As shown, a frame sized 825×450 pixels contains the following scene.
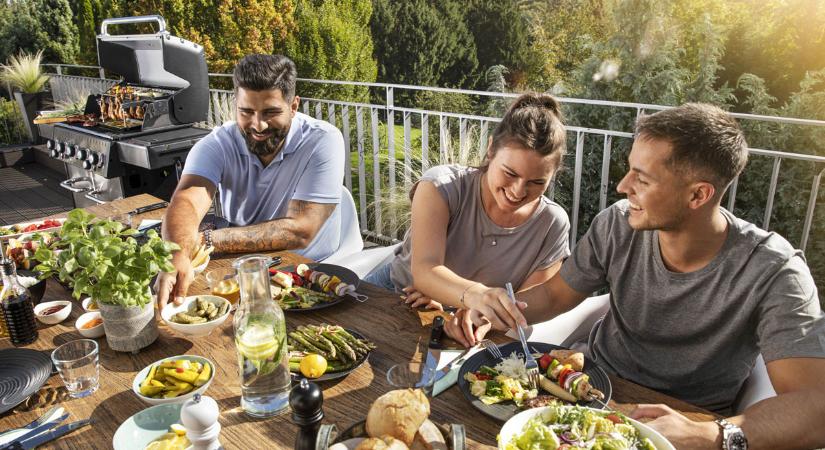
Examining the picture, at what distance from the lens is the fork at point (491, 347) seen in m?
1.48

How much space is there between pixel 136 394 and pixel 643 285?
4.64 ft

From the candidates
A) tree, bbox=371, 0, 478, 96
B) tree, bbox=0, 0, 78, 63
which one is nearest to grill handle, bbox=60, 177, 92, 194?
tree, bbox=0, 0, 78, 63

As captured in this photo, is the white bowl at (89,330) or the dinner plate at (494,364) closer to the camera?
the dinner plate at (494,364)

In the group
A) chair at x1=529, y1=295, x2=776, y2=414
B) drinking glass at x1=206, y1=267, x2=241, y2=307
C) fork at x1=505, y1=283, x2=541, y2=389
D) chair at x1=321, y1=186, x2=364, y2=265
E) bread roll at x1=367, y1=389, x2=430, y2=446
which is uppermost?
bread roll at x1=367, y1=389, x2=430, y2=446

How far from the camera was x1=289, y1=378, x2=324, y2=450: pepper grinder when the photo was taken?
2.96 ft

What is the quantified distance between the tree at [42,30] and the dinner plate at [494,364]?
13170mm

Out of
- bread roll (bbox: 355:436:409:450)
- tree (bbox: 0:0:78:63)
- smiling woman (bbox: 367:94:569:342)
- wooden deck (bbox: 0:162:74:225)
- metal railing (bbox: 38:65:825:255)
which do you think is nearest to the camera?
bread roll (bbox: 355:436:409:450)

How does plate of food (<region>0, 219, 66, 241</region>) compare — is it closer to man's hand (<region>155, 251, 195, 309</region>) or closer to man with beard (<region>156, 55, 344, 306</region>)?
man with beard (<region>156, 55, 344, 306</region>)

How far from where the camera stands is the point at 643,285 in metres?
1.75

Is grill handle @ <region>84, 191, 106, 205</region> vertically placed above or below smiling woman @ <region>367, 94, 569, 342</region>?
below

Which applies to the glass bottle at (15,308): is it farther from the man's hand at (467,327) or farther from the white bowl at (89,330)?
the man's hand at (467,327)

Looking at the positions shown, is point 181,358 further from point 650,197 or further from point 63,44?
point 63,44

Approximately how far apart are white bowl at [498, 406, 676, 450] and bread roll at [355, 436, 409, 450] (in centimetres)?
22

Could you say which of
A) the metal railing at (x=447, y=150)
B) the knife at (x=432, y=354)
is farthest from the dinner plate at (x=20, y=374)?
the metal railing at (x=447, y=150)
